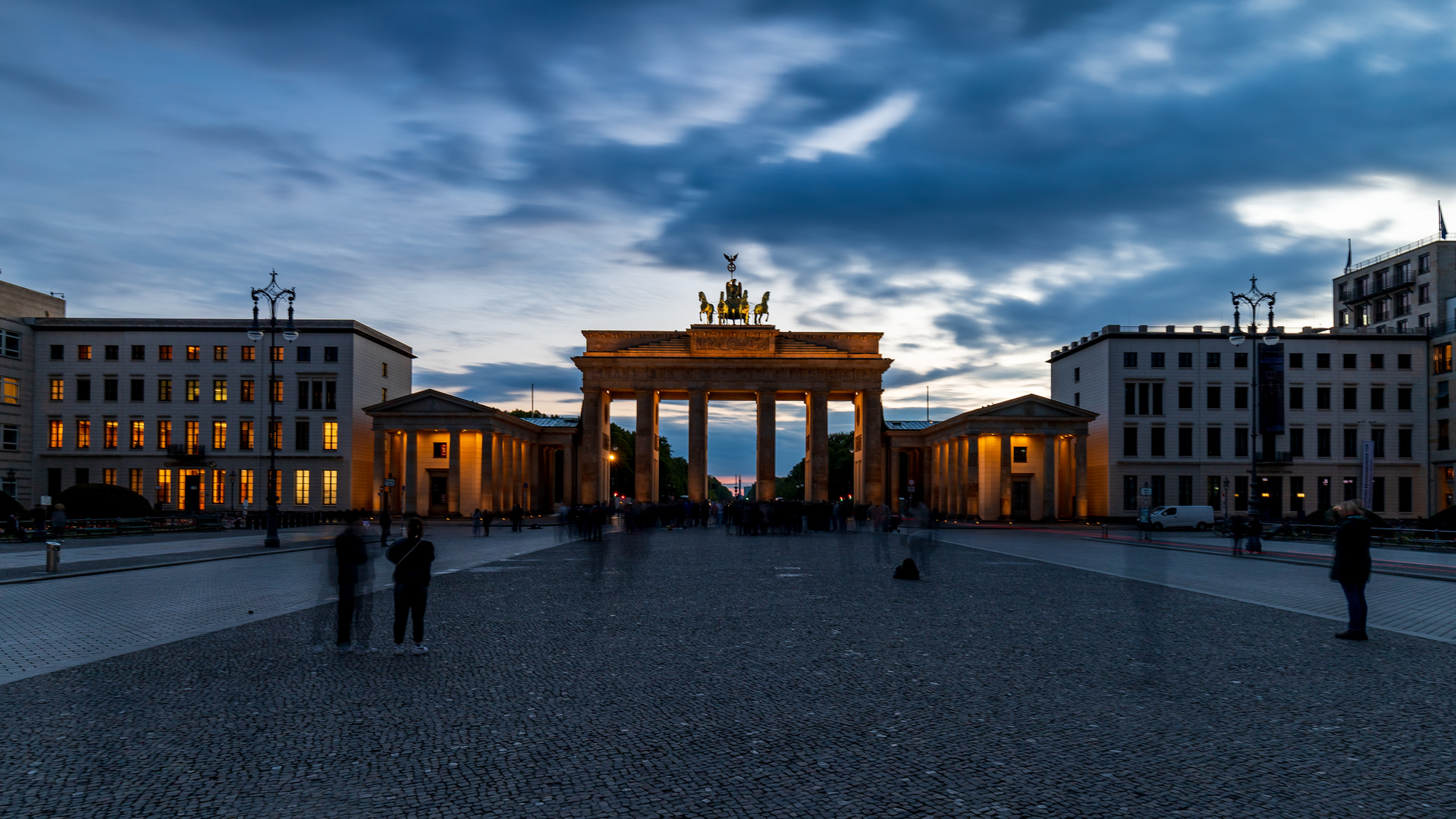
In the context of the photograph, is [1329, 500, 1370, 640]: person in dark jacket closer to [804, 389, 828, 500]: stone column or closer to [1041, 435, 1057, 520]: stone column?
[1041, 435, 1057, 520]: stone column

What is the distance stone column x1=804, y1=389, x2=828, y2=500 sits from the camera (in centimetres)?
8269

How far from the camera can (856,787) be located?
6402mm

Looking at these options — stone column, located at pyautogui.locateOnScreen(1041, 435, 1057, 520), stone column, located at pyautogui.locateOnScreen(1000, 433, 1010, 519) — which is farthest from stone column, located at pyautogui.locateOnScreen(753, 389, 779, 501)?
stone column, located at pyautogui.locateOnScreen(1041, 435, 1057, 520)

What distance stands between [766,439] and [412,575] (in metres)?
72.1

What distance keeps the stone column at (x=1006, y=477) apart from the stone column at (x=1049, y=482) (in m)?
2.85

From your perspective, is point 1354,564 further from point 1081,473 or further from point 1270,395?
point 1081,473

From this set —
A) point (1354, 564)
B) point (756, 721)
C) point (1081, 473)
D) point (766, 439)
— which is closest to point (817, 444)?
point (766, 439)

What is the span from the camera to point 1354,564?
13070 millimetres

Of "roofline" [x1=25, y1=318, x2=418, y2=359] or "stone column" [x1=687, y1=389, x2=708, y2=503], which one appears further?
"stone column" [x1=687, y1=389, x2=708, y2=503]

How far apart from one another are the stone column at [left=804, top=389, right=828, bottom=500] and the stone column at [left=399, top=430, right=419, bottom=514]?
33.5m

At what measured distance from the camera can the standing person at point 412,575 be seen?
37.5 ft

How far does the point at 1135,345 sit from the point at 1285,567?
53822mm

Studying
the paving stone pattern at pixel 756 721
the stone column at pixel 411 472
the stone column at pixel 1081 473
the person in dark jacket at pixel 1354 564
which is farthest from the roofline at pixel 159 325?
the person in dark jacket at pixel 1354 564

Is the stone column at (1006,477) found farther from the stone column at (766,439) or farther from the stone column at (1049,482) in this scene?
the stone column at (766,439)
